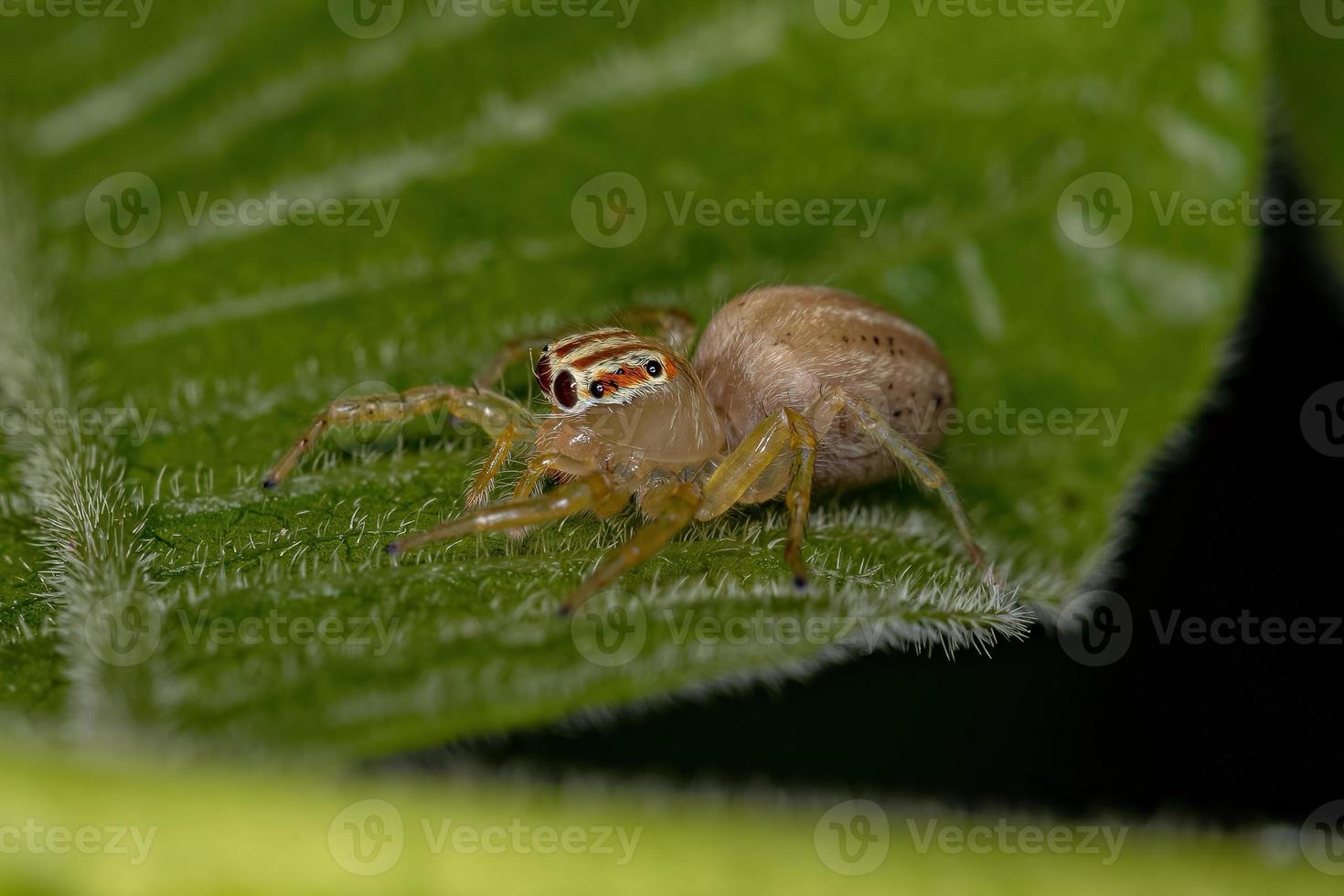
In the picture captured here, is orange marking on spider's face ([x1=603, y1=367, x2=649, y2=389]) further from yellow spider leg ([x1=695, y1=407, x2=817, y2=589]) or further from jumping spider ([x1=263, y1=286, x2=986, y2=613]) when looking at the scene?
yellow spider leg ([x1=695, y1=407, x2=817, y2=589])

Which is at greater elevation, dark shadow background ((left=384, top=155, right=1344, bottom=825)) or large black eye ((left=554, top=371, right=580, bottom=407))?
large black eye ((left=554, top=371, right=580, bottom=407))

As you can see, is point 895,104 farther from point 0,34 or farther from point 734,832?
point 0,34
